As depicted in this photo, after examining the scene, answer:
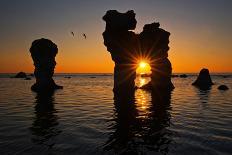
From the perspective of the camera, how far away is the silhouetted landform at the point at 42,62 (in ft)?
218

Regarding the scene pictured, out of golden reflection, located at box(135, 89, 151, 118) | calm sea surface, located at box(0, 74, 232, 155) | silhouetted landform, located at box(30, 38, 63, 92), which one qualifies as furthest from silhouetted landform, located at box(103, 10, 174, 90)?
calm sea surface, located at box(0, 74, 232, 155)

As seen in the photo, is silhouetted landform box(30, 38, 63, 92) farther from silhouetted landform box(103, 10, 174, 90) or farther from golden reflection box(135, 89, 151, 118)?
golden reflection box(135, 89, 151, 118)

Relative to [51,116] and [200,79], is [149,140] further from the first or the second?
[200,79]

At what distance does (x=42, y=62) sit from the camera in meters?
66.8

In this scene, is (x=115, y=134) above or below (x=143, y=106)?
above

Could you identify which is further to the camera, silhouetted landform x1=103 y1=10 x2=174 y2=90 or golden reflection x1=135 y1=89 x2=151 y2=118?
silhouetted landform x1=103 y1=10 x2=174 y2=90

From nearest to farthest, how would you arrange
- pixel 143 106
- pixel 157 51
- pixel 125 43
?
1. pixel 143 106
2. pixel 125 43
3. pixel 157 51

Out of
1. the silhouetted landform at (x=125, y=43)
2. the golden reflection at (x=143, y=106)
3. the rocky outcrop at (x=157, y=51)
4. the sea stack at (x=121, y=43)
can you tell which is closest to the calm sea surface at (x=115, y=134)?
the golden reflection at (x=143, y=106)

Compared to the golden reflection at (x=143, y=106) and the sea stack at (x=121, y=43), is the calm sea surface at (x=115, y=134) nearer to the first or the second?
the golden reflection at (x=143, y=106)

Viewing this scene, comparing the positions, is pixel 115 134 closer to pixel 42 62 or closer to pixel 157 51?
pixel 157 51

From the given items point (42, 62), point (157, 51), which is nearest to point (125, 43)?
point (157, 51)

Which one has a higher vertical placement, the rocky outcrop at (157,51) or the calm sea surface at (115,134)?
the rocky outcrop at (157,51)

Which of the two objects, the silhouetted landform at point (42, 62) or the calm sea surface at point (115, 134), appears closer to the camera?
the calm sea surface at point (115, 134)

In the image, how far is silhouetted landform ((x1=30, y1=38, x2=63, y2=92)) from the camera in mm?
66537
